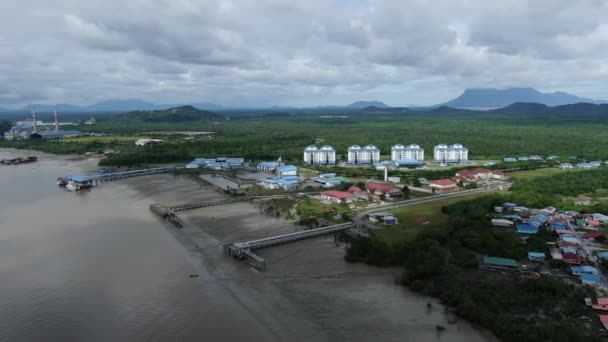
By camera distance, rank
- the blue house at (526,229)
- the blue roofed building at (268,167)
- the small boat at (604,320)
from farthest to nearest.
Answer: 1. the blue roofed building at (268,167)
2. the blue house at (526,229)
3. the small boat at (604,320)

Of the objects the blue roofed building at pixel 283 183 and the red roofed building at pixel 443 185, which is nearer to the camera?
the red roofed building at pixel 443 185

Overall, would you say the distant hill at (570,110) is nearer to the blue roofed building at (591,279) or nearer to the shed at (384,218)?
the shed at (384,218)

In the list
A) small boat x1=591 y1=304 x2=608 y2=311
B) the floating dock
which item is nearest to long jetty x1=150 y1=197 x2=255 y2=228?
→ the floating dock

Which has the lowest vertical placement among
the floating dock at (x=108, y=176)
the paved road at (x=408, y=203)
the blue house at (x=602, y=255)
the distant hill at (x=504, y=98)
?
the blue house at (x=602, y=255)

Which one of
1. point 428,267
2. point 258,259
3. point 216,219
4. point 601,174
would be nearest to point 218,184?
point 216,219

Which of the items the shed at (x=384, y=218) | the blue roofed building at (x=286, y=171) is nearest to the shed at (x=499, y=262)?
the shed at (x=384, y=218)

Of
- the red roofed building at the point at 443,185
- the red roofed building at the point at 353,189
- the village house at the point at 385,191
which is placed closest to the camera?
the village house at the point at 385,191
